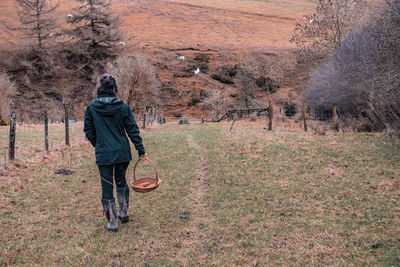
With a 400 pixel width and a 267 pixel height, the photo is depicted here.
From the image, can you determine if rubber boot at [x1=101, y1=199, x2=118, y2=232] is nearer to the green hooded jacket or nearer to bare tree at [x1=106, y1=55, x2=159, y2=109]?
the green hooded jacket

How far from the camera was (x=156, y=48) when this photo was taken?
6988cm

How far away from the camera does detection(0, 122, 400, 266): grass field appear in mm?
4242

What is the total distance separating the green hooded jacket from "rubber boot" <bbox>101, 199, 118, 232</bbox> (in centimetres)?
72

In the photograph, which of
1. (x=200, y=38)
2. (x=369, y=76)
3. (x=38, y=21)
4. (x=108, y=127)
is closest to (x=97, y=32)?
(x=38, y=21)

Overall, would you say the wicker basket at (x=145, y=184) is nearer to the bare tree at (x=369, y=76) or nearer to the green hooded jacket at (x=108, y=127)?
the green hooded jacket at (x=108, y=127)

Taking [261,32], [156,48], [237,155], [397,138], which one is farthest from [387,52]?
[261,32]

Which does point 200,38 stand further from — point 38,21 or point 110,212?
point 110,212

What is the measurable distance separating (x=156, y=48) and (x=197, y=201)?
67.6 meters

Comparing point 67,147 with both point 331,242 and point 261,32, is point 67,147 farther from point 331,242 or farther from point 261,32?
point 261,32

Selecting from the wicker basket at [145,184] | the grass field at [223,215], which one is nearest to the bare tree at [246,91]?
the grass field at [223,215]

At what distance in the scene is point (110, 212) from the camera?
4965 mm

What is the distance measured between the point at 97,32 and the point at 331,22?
141ft

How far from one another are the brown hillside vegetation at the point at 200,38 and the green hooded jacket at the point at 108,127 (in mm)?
46596

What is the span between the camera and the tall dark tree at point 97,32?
55.3 m
